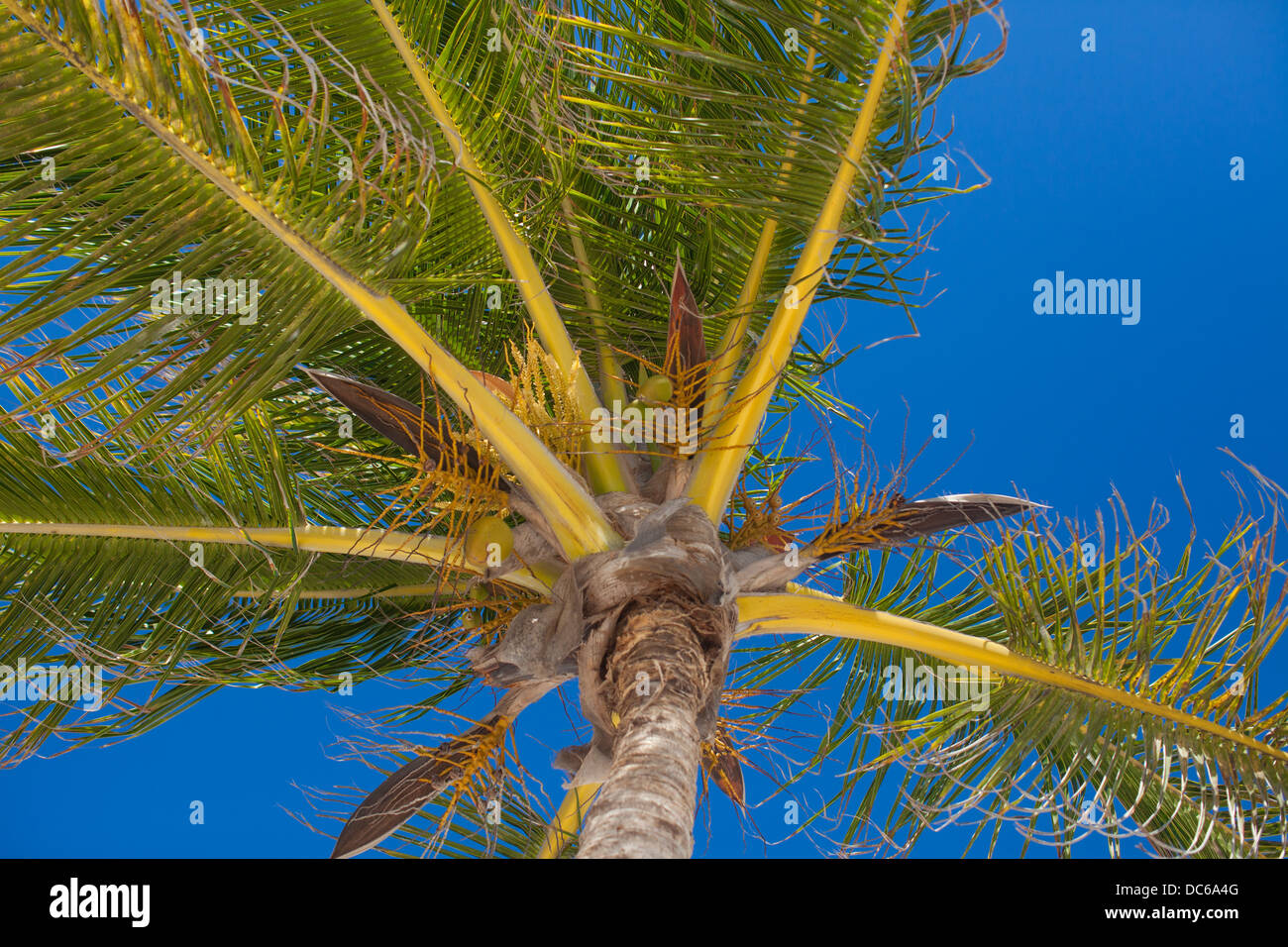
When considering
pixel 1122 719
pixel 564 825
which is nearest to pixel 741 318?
pixel 1122 719

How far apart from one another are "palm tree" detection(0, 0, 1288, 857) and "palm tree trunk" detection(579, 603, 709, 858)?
18 millimetres

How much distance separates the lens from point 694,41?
3125 mm

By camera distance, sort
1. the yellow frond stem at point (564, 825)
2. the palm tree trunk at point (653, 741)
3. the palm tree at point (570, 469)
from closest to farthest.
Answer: the palm tree trunk at point (653, 741)
the palm tree at point (570, 469)
the yellow frond stem at point (564, 825)

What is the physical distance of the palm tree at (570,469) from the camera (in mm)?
2566

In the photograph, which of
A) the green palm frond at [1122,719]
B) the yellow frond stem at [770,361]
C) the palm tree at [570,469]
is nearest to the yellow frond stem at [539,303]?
the palm tree at [570,469]

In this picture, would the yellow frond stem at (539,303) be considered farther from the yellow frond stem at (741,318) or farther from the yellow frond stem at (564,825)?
the yellow frond stem at (564,825)

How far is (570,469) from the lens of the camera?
3.06m

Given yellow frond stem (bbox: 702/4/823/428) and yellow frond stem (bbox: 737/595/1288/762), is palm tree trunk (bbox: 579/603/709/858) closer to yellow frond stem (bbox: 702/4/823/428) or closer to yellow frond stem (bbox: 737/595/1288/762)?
yellow frond stem (bbox: 737/595/1288/762)

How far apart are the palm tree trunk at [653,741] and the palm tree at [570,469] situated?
0.02 meters

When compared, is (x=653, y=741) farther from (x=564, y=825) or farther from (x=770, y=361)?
(x=564, y=825)

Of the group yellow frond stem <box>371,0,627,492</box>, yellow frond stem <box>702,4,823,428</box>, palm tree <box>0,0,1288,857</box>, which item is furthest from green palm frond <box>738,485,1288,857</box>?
yellow frond stem <box>371,0,627,492</box>

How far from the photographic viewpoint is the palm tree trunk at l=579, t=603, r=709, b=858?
6.33 feet
